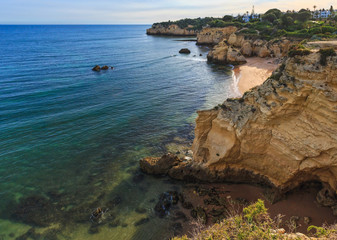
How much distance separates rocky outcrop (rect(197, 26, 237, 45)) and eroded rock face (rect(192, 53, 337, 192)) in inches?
3635

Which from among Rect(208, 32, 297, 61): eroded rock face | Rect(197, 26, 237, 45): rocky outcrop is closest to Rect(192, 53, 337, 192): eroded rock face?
Rect(208, 32, 297, 61): eroded rock face

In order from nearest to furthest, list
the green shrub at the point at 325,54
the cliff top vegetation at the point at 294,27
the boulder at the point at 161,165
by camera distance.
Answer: the green shrub at the point at 325,54 → the boulder at the point at 161,165 → the cliff top vegetation at the point at 294,27

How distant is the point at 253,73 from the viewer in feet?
167

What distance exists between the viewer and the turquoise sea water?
16188 millimetres

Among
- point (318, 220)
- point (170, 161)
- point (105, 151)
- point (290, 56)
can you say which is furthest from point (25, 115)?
point (318, 220)

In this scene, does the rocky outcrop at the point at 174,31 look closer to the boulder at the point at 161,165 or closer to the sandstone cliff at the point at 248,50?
the sandstone cliff at the point at 248,50

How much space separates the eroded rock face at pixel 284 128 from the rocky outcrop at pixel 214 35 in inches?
3635

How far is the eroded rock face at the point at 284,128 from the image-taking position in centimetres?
1315

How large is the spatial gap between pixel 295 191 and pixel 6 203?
22.0m

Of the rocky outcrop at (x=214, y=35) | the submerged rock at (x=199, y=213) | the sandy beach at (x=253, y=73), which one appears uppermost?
the rocky outcrop at (x=214, y=35)

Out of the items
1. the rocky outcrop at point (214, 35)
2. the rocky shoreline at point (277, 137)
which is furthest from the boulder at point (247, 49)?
the rocky shoreline at point (277, 137)

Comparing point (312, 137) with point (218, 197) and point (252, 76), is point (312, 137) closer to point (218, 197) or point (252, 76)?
point (218, 197)

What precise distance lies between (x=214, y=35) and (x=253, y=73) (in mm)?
61480

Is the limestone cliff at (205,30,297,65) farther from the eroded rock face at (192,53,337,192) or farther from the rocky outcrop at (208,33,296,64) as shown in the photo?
→ the eroded rock face at (192,53,337,192)
